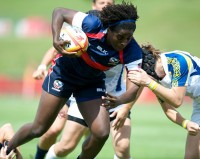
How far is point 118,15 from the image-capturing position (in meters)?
7.39

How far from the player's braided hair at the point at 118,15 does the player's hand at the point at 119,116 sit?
131 cm

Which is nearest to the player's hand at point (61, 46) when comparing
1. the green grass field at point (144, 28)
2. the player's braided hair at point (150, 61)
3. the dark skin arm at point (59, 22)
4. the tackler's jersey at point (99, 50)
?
the dark skin arm at point (59, 22)

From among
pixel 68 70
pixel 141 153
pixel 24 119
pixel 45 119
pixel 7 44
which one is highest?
pixel 68 70

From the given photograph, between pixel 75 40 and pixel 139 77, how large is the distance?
0.94m

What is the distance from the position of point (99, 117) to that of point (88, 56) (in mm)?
730

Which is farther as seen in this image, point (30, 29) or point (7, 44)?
point (30, 29)

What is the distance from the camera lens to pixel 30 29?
139 ft

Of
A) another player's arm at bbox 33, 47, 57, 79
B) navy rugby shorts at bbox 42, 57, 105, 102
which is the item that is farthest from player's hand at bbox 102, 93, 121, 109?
another player's arm at bbox 33, 47, 57, 79

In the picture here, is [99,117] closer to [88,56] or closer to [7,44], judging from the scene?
[88,56]

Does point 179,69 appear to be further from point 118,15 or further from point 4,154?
point 4,154

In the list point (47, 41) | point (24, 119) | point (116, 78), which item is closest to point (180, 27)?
point (47, 41)

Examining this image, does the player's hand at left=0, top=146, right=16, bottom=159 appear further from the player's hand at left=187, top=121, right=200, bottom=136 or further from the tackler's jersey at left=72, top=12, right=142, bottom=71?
the player's hand at left=187, top=121, right=200, bottom=136

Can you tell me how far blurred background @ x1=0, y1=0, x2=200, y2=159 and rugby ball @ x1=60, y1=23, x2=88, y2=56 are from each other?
4324mm

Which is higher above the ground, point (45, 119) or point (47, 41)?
point (45, 119)
